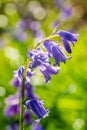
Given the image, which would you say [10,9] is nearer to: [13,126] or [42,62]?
[13,126]

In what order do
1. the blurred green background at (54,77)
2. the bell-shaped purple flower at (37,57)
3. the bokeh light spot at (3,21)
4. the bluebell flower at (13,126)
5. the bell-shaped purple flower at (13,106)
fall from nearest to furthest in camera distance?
the bell-shaped purple flower at (37,57) → the bell-shaped purple flower at (13,106) → the bluebell flower at (13,126) → the blurred green background at (54,77) → the bokeh light spot at (3,21)

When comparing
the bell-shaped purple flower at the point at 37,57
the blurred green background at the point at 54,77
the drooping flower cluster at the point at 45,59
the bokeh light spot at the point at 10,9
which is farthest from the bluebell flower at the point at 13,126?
the bokeh light spot at the point at 10,9

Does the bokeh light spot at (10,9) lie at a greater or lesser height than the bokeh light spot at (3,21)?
greater

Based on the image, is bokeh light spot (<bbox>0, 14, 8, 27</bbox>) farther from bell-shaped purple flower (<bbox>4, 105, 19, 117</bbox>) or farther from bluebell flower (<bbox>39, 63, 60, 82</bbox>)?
bluebell flower (<bbox>39, 63, 60, 82</bbox>)

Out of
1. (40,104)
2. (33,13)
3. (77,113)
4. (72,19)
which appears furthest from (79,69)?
(33,13)

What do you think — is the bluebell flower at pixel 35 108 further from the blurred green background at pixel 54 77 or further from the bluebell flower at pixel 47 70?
the blurred green background at pixel 54 77

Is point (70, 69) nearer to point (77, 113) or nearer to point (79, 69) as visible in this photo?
point (79, 69)

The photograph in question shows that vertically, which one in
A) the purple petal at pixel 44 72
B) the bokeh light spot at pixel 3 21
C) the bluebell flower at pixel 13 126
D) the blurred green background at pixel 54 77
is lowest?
the purple petal at pixel 44 72

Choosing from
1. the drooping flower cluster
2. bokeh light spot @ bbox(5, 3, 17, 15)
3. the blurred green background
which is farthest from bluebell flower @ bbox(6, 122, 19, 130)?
bokeh light spot @ bbox(5, 3, 17, 15)

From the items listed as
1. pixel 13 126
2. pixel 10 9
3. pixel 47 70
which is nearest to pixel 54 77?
pixel 13 126
